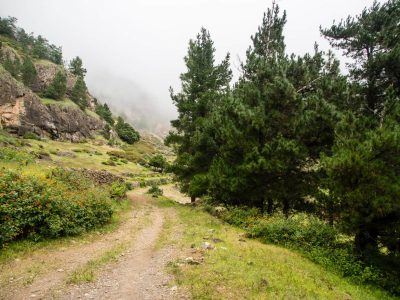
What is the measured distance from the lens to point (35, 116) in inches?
2435

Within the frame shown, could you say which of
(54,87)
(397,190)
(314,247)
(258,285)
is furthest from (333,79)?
(54,87)

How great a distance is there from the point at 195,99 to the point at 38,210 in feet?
67.0

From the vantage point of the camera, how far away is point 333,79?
1395 cm

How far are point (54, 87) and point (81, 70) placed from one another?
35356 millimetres

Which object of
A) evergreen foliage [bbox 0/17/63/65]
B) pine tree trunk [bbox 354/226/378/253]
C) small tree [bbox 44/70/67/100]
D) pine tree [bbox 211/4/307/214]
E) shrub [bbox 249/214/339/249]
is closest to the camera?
pine tree trunk [bbox 354/226/378/253]

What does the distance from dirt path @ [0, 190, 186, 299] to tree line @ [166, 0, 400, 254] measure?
7.06m

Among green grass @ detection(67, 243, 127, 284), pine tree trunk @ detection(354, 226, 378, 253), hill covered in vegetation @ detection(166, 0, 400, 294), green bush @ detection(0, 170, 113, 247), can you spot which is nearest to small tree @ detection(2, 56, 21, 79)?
hill covered in vegetation @ detection(166, 0, 400, 294)

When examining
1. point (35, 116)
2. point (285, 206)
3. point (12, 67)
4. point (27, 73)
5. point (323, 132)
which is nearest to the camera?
point (323, 132)

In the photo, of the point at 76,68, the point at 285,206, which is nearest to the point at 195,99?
the point at 285,206

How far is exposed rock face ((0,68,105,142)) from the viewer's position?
181 ft

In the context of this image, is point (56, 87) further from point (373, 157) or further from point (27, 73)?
point (373, 157)

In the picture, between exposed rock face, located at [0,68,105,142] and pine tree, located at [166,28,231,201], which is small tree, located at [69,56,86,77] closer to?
exposed rock face, located at [0,68,105,142]

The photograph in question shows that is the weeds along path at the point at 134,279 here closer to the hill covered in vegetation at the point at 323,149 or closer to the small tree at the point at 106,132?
the hill covered in vegetation at the point at 323,149

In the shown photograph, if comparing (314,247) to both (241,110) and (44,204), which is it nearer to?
(241,110)
